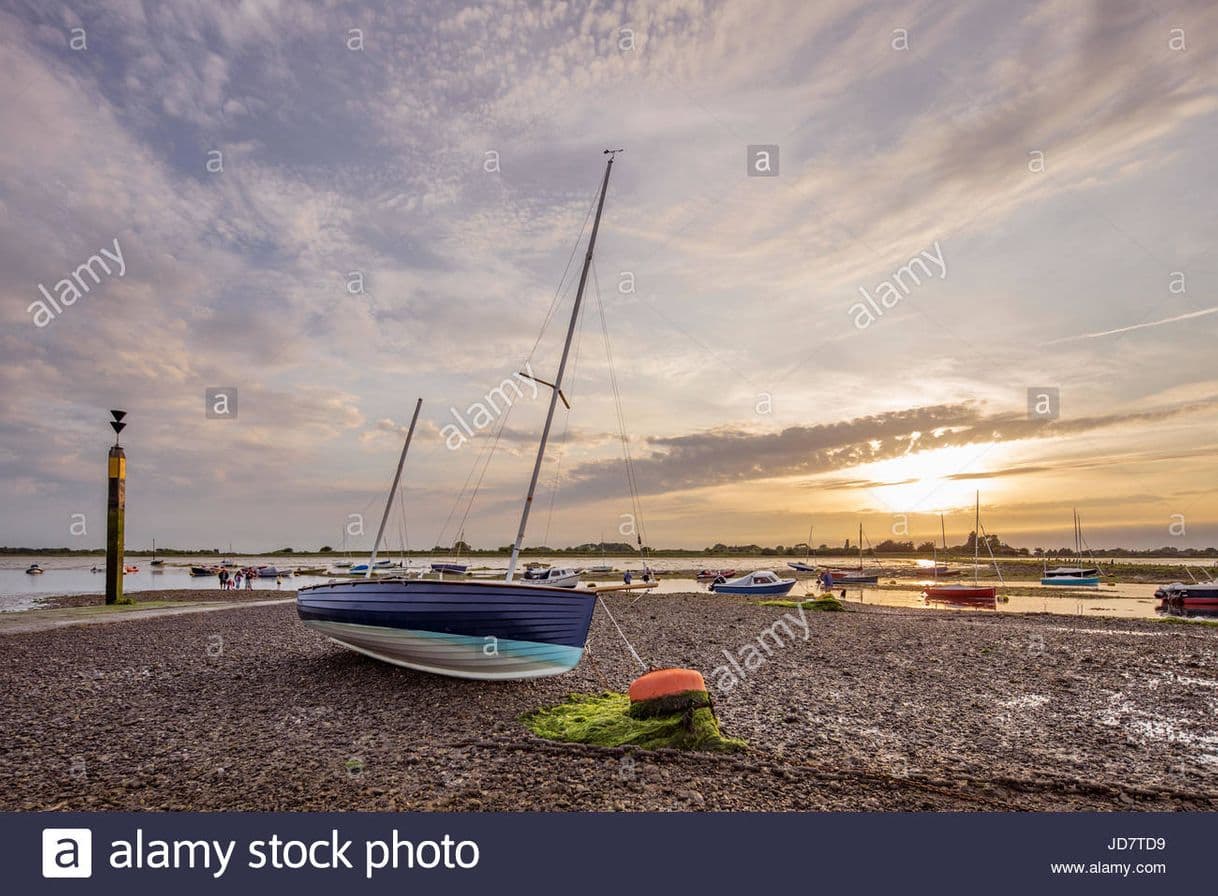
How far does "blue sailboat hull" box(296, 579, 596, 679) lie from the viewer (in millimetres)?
12219

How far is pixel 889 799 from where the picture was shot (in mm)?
7434

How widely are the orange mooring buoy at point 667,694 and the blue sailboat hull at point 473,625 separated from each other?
9.01 ft

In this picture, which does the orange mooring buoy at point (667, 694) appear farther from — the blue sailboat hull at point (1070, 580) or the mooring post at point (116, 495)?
the blue sailboat hull at point (1070, 580)

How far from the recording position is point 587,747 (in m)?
9.09

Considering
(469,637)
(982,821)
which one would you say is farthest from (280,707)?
(982,821)

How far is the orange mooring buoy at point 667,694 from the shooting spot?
9789mm

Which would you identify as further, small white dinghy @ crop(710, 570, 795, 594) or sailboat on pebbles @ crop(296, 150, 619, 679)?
small white dinghy @ crop(710, 570, 795, 594)

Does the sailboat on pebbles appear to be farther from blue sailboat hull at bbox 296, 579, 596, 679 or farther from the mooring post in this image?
the mooring post

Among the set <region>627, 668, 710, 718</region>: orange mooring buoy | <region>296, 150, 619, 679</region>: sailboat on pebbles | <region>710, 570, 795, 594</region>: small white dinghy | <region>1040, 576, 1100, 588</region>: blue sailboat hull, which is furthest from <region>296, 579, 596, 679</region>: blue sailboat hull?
<region>1040, 576, 1100, 588</region>: blue sailboat hull

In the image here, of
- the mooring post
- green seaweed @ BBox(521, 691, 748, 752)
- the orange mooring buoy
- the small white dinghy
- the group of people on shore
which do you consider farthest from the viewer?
the group of people on shore

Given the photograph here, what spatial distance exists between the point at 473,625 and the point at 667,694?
4097 mm

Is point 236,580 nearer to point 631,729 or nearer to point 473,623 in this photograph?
point 473,623

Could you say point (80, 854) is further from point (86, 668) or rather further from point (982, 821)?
point (86, 668)

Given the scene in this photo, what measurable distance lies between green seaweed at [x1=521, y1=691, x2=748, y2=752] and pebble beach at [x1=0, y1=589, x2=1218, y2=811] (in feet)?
1.18
